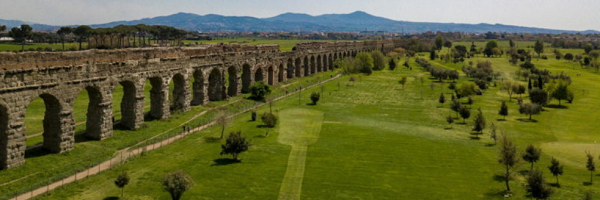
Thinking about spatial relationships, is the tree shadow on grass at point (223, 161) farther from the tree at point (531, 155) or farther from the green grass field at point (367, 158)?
the tree at point (531, 155)

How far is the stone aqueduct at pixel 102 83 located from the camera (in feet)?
81.9

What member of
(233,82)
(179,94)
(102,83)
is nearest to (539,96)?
(233,82)

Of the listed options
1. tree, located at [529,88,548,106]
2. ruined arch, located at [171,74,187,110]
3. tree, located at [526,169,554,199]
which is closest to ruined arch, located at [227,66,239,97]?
ruined arch, located at [171,74,187,110]

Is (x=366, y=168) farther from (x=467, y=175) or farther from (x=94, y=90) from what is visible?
(x=94, y=90)

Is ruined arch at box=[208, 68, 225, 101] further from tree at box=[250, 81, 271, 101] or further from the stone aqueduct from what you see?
tree at box=[250, 81, 271, 101]

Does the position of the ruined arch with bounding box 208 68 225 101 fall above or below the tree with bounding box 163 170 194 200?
above

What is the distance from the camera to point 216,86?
48625 millimetres

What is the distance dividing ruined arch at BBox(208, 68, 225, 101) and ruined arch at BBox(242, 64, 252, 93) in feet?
24.3

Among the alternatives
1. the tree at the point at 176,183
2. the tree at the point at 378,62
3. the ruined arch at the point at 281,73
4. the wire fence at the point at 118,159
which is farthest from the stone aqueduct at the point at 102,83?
the tree at the point at 378,62

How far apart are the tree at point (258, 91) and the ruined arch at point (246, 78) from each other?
13.2 feet

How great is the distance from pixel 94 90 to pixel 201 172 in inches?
429

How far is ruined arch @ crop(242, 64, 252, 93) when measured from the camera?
56094 millimetres

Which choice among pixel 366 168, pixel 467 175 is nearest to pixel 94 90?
pixel 366 168

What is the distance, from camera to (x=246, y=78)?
56438 millimetres
